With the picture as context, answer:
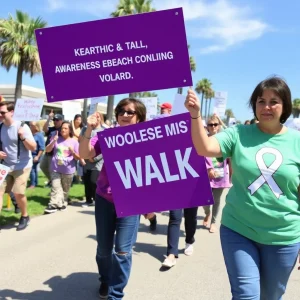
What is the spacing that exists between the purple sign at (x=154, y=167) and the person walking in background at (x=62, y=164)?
14.1ft

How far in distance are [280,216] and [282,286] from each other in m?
0.48

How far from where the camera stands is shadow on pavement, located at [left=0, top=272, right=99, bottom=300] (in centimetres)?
341

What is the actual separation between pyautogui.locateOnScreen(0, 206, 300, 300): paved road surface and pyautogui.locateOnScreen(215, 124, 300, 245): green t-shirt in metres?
1.53

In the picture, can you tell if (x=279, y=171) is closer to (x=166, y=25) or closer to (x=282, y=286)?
(x=282, y=286)

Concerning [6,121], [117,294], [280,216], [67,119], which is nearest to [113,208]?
[117,294]

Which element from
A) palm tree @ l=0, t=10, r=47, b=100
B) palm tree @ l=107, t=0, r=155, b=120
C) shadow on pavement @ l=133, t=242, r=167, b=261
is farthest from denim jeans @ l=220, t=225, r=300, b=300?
palm tree @ l=107, t=0, r=155, b=120

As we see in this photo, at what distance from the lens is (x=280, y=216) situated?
224 cm

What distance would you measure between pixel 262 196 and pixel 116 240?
4.46 feet

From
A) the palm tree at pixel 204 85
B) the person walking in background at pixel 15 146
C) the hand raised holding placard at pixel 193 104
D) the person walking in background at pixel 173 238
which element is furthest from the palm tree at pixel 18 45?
the palm tree at pixel 204 85

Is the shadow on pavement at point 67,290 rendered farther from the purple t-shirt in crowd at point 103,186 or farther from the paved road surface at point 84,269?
the purple t-shirt in crowd at point 103,186

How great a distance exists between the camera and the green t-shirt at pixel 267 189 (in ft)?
7.36

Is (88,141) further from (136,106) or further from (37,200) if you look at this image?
(37,200)

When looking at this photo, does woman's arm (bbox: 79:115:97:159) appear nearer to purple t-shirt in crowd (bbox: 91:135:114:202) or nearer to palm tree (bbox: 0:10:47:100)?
purple t-shirt in crowd (bbox: 91:135:114:202)

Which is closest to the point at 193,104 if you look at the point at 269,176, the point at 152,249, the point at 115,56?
the point at 269,176
